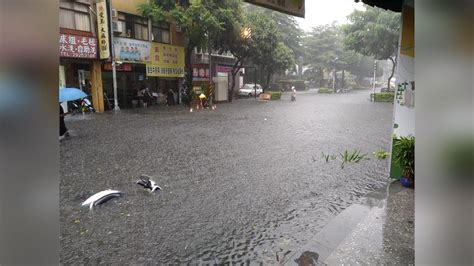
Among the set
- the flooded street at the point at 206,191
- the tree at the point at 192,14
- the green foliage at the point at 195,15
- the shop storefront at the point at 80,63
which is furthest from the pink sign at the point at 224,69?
the flooded street at the point at 206,191

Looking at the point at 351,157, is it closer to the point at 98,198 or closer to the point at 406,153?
the point at 406,153

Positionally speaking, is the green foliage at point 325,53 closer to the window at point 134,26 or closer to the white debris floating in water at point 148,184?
the window at point 134,26

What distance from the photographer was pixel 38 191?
4.13 feet

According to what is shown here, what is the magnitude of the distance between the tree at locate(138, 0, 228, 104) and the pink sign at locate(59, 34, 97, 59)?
4.49 metres

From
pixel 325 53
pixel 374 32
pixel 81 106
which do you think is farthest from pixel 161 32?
pixel 325 53

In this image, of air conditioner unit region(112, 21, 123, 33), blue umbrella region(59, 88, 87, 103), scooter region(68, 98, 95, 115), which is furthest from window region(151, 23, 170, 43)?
blue umbrella region(59, 88, 87, 103)

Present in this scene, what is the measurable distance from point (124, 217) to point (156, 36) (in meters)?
20.4

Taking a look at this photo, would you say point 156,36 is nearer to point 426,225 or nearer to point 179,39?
point 179,39

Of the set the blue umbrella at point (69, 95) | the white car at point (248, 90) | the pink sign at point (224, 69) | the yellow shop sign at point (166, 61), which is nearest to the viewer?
the blue umbrella at point (69, 95)

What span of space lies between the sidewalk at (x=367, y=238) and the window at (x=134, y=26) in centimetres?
1896

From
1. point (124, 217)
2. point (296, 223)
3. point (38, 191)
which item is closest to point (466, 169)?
point (38, 191)

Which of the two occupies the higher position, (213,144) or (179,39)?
(179,39)

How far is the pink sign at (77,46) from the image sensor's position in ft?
57.1

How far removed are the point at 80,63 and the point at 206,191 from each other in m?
16.6
